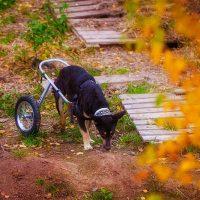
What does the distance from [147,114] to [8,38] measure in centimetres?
489

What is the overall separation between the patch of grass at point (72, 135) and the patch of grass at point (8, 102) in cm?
112

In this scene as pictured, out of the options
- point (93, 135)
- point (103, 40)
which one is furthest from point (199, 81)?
point (103, 40)

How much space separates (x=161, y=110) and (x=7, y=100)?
2.59m

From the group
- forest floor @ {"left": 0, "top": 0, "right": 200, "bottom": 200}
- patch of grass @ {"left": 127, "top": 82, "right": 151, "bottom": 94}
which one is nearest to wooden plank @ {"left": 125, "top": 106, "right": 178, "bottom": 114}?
forest floor @ {"left": 0, "top": 0, "right": 200, "bottom": 200}

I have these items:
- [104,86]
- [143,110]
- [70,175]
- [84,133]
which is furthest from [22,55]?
[70,175]

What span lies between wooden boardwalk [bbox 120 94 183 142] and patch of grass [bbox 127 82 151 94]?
25 cm

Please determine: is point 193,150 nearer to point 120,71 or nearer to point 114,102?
point 114,102

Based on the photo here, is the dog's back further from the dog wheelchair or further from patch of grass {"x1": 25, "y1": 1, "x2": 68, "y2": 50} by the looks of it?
patch of grass {"x1": 25, "y1": 1, "x2": 68, "y2": 50}

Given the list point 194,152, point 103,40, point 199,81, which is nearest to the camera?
point 199,81

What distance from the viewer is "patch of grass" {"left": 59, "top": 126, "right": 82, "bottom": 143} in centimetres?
752

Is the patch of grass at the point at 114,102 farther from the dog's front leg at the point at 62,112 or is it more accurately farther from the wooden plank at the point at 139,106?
the dog's front leg at the point at 62,112

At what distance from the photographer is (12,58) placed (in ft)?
35.0

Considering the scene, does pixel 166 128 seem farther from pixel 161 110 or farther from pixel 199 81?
pixel 199 81

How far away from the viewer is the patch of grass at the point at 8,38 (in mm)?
11589
